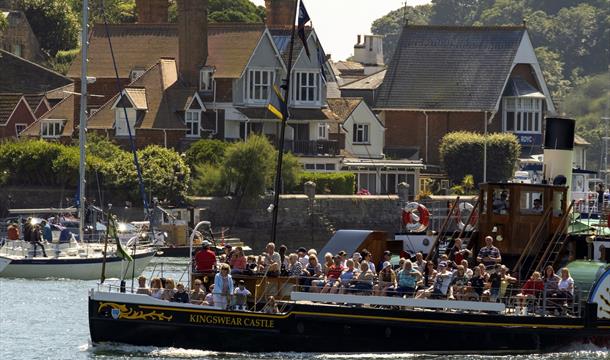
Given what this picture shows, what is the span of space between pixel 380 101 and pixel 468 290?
6922cm

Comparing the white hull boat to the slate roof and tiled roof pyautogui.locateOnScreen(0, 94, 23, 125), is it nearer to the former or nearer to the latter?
tiled roof pyautogui.locateOnScreen(0, 94, 23, 125)

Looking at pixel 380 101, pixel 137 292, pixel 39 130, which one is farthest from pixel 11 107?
pixel 137 292

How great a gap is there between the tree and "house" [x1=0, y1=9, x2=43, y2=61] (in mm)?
4051

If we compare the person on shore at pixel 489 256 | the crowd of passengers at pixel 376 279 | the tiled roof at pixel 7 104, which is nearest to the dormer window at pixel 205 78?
the tiled roof at pixel 7 104

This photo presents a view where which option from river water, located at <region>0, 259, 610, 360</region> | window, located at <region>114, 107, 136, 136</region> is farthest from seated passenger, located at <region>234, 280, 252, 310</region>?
window, located at <region>114, 107, 136, 136</region>

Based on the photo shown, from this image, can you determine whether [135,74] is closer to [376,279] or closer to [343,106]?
[343,106]

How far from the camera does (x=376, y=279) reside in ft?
130

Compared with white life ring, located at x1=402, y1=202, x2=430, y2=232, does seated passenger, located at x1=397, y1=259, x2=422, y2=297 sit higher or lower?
lower

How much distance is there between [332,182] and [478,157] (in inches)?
439

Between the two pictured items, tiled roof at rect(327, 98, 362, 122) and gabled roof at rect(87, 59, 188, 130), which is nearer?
gabled roof at rect(87, 59, 188, 130)

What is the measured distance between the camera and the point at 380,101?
10862 centimetres

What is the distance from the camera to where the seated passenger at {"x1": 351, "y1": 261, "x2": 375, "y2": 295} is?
39250 mm

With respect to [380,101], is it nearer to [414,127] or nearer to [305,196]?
[414,127]

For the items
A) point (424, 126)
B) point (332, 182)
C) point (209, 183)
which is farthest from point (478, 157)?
point (209, 183)
